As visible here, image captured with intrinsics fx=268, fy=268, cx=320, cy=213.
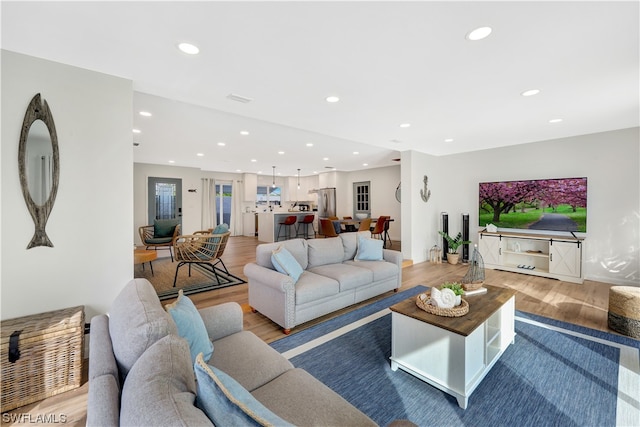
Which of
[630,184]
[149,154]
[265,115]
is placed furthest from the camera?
[149,154]

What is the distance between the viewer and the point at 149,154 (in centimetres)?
661

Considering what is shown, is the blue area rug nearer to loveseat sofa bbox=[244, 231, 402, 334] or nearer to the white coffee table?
the white coffee table

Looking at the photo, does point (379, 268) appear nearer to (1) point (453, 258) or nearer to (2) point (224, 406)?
(1) point (453, 258)

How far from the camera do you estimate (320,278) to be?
3.13m

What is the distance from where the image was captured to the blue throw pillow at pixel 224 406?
0.73 metres

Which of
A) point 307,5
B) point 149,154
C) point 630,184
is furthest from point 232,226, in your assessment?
point 630,184

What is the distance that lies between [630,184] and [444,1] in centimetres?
494

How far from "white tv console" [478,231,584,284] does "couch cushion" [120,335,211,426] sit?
5.77 meters

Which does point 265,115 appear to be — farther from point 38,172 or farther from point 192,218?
point 192,218

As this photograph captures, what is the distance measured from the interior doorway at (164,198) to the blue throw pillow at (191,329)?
8067mm

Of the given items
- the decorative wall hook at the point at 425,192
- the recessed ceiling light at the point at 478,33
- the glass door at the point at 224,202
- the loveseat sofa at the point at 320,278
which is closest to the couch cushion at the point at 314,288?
the loveseat sofa at the point at 320,278

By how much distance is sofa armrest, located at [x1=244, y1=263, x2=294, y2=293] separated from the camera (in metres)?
2.72

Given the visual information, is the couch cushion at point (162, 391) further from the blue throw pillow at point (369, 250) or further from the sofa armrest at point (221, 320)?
the blue throw pillow at point (369, 250)

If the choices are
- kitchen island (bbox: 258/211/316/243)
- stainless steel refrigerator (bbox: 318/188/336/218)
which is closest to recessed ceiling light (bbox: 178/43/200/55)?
kitchen island (bbox: 258/211/316/243)
